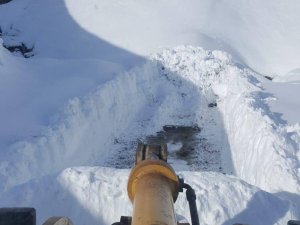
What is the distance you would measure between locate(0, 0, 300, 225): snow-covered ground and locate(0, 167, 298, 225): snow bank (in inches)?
0.6

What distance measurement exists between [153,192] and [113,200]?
3009 mm

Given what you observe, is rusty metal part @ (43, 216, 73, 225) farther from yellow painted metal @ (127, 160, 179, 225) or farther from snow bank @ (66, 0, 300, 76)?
snow bank @ (66, 0, 300, 76)

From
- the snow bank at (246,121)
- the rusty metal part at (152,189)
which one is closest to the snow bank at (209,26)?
the snow bank at (246,121)

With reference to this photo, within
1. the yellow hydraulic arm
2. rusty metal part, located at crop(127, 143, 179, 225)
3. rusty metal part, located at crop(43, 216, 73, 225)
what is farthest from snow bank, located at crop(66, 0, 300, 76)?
rusty metal part, located at crop(127, 143, 179, 225)

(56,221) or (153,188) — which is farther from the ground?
(153,188)

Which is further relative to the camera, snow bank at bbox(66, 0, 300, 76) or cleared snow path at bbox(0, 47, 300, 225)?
snow bank at bbox(66, 0, 300, 76)

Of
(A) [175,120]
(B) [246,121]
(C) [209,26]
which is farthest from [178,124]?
(C) [209,26]

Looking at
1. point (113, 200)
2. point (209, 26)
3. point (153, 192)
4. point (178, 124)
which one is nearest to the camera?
point (153, 192)

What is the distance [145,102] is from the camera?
1286 cm

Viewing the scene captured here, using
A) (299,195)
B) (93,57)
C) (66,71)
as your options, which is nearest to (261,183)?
(299,195)

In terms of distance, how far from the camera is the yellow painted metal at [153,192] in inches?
119

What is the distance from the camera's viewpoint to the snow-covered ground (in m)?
6.41

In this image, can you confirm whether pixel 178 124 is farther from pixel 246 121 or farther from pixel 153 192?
pixel 153 192

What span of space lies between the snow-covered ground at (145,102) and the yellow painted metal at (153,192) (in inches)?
102
